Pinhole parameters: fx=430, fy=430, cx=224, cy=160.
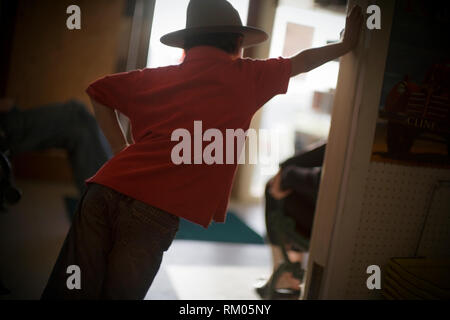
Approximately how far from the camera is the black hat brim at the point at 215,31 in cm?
130

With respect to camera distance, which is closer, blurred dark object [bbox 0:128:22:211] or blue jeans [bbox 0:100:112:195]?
blurred dark object [bbox 0:128:22:211]

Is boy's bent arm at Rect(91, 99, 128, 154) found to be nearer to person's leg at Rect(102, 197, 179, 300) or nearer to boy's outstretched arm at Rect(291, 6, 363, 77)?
person's leg at Rect(102, 197, 179, 300)

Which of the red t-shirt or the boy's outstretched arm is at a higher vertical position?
the boy's outstretched arm

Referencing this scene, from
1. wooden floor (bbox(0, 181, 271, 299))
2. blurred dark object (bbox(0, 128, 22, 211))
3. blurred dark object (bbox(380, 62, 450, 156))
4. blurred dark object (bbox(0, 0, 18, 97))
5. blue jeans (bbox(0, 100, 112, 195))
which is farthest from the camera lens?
blurred dark object (bbox(0, 0, 18, 97))

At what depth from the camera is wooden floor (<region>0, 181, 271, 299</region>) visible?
2.19 metres

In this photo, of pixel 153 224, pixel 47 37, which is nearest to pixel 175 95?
pixel 153 224

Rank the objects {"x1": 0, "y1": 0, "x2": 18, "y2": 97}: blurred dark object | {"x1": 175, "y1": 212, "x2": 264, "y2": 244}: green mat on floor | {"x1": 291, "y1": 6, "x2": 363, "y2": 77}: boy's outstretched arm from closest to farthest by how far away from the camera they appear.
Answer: {"x1": 291, "y1": 6, "x2": 363, "y2": 77}: boy's outstretched arm → {"x1": 175, "y1": 212, "x2": 264, "y2": 244}: green mat on floor → {"x1": 0, "y1": 0, "x2": 18, "y2": 97}: blurred dark object

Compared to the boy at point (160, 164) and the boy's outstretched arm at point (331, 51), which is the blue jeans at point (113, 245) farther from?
the boy's outstretched arm at point (331, 51)

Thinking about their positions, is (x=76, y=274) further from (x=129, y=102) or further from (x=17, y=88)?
(x=17, y=88)

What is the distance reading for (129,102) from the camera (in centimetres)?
133

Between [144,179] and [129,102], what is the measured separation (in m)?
0.25

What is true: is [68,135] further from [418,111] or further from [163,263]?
[418,111]

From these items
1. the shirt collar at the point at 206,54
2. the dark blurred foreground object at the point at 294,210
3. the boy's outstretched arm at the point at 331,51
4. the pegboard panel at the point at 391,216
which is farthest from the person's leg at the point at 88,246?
the dark blurred foreground object at the point at 294,210

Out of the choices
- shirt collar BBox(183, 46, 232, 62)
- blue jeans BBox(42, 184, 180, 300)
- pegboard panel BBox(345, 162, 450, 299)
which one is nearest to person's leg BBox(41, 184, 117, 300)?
blue jeans BBox(42, 184, 180, 300)
